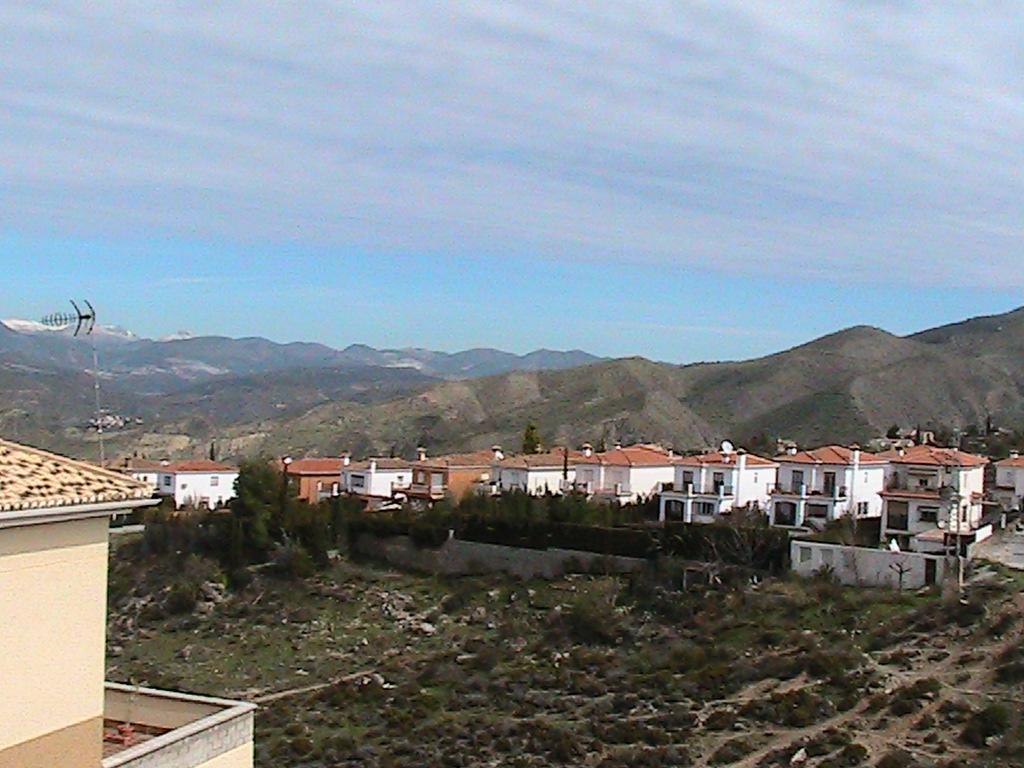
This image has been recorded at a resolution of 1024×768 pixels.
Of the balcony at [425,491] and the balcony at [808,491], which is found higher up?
the balcony at [808,491]

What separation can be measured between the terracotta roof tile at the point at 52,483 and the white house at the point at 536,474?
1496 inches

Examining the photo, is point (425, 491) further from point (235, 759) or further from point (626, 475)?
point (235, 759)

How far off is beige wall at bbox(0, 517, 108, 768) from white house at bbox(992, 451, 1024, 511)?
117ft

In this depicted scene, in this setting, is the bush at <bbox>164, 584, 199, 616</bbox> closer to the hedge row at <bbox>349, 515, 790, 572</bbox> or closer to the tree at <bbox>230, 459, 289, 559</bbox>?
the tree at <bbox>230, 459, 289, 559</bbox>

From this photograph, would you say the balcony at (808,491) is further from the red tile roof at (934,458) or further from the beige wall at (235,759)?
the beige wall at (235,759)

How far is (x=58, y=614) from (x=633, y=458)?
39.4 metres

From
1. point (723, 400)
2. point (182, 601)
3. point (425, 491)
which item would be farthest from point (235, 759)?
point (723, 400)

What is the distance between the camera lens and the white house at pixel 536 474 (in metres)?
47.1

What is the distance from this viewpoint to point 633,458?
4625 cm

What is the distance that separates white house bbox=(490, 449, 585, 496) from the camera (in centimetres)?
4706

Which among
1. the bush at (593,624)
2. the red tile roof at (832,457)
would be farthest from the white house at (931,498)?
the bush at (593,624)

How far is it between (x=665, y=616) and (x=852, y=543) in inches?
252

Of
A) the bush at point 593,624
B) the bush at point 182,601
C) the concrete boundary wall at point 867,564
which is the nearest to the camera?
the concrete boundary wall at point 867,564

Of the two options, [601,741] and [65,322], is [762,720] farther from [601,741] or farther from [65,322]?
[65,322]
